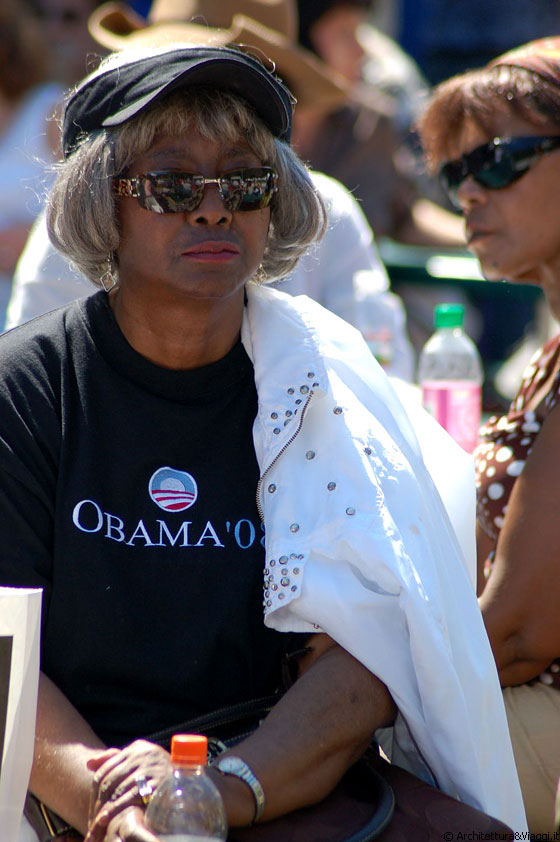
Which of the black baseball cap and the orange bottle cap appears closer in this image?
the orange bottle cap

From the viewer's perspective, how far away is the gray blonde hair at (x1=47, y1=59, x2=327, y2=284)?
7.40ft

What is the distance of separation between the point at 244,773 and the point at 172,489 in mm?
546

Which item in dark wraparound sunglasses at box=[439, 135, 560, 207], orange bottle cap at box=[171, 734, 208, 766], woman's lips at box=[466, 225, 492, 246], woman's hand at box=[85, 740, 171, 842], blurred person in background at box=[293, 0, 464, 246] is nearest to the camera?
orange bottle cap at box=[171, 734, 208, 766]

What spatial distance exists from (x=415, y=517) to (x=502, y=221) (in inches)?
49.5

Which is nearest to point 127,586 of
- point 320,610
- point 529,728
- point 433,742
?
point 320,610

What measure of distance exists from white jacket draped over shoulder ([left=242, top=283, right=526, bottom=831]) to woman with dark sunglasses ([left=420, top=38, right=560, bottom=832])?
34 centimetres

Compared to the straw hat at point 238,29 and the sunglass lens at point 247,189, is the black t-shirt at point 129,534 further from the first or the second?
the straw hat at point 238,29

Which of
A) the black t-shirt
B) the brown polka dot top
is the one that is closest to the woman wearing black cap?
the black t-shirt

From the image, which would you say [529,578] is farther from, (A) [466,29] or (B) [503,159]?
(A) [466,29]

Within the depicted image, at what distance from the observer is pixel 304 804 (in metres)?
1.94

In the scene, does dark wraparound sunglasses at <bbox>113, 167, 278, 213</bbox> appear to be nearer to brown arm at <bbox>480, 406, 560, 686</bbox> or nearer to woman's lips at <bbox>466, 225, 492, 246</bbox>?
brown arm at <bbox>480, 406, 560, 686</bbox>

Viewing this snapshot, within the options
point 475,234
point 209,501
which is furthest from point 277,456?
point 475,234

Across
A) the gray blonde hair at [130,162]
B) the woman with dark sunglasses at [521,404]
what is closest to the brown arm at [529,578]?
the woman with dark sunglasses at [521,404]

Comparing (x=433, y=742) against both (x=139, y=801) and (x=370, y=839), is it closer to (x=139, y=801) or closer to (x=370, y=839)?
(x=370, y=839)
